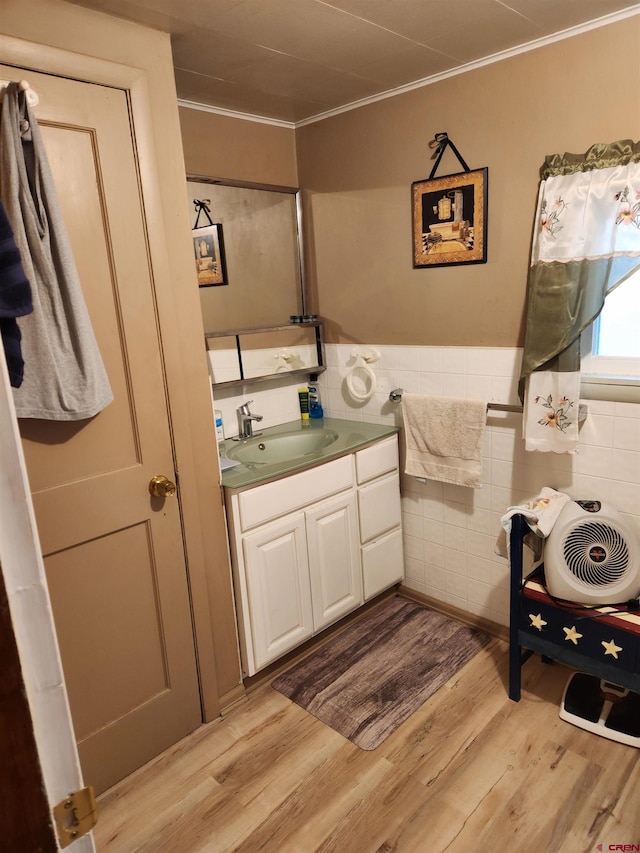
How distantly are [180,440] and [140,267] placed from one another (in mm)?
555

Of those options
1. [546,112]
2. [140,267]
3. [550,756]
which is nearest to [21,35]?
[140,267]

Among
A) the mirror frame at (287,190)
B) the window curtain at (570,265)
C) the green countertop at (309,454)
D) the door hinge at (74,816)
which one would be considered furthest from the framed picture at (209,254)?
the door hinge at (74,816)

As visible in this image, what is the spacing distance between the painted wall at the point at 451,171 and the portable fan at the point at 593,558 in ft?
2.41

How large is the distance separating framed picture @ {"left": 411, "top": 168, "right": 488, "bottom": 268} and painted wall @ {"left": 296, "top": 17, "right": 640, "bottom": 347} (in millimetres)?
37

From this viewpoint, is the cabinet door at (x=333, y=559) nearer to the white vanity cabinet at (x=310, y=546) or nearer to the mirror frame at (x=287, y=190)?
the white vanity cabinet at (x=310, y=546)

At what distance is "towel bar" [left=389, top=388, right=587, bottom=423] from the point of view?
80.9 inches

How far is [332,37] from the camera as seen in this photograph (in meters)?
1.82

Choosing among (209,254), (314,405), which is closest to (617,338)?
(314,405)

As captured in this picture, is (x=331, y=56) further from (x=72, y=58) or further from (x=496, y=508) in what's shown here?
(x=496, y=508)

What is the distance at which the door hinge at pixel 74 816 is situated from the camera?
58 cm

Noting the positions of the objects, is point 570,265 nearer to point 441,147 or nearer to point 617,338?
point 617,338

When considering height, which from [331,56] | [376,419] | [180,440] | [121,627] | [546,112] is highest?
[331,56]

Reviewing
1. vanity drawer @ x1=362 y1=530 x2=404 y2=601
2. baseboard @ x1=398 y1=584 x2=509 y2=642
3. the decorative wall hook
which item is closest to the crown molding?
the decorative wall hook

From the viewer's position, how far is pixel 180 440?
6.10 feet
